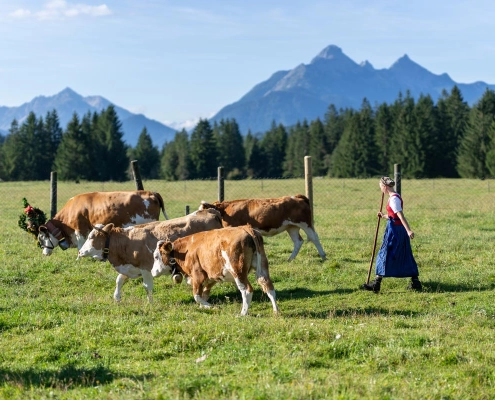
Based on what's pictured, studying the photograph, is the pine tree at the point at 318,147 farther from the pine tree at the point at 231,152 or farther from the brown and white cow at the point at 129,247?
the brown and white cow at the point at 129,247

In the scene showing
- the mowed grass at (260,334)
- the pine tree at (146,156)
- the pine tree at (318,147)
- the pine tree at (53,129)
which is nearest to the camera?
the mowed grass at (260,334)

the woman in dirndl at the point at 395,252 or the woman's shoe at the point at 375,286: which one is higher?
the woman in dirndl at the point at 395,252

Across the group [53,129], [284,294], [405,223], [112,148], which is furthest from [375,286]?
[53,129]

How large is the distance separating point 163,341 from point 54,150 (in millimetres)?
82261

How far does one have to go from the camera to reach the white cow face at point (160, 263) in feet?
34.7

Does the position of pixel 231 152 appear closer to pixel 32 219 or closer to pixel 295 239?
pixel 32 219

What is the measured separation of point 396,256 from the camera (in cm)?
1099

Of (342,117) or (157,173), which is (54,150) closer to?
(157,173)

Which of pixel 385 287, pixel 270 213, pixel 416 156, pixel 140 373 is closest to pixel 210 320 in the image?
pixel 140 373

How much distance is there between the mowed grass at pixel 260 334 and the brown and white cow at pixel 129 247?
45 centimetres

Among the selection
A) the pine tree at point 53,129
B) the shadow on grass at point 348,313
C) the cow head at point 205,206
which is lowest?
the shadow on grass at point 348,313

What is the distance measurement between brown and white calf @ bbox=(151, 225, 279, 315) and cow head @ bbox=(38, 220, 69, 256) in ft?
14.1

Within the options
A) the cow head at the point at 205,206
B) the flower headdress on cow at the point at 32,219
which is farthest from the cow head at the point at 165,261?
the flower headdress on cow at the point at 32,219

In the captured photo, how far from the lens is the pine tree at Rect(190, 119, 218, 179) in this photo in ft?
286
